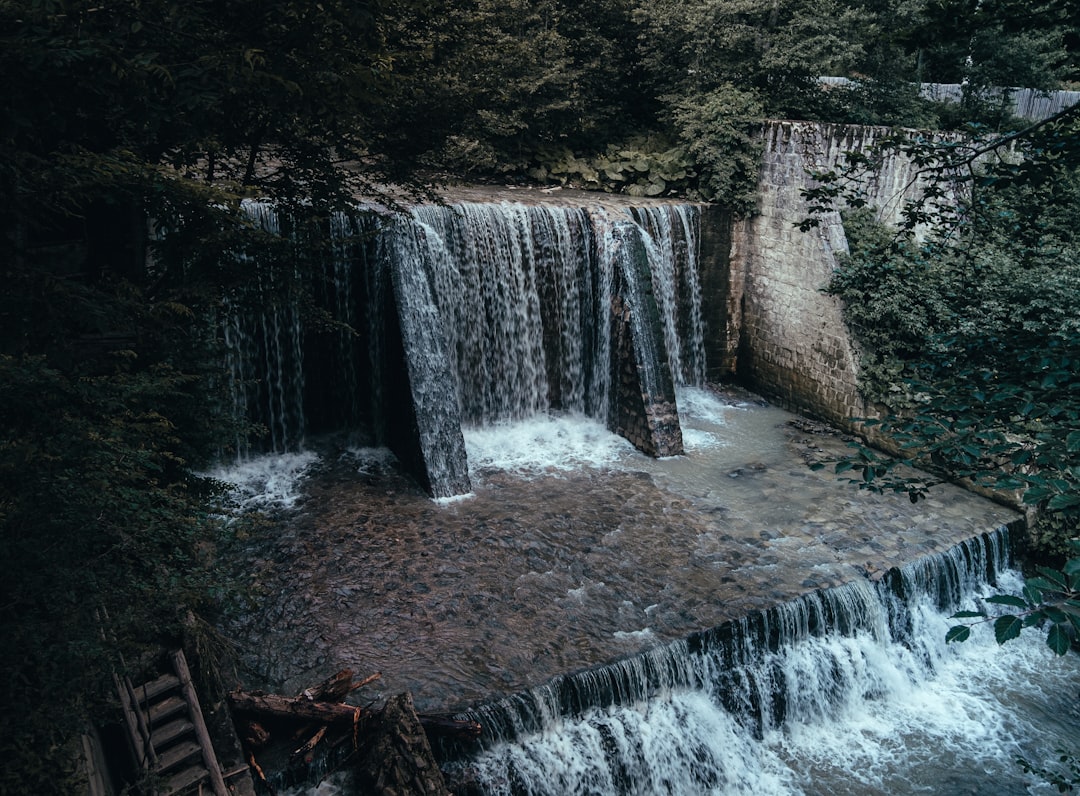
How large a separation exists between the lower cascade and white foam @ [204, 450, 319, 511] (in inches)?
175

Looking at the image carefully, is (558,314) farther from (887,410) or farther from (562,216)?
(887,410)

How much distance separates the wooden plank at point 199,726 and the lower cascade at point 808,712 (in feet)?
5.71

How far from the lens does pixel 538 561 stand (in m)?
8.71

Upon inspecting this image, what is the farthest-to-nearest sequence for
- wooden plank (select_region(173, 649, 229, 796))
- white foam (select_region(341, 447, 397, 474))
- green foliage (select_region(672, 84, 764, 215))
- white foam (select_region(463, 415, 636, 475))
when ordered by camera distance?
1. green foliage (select_region(672, 84, 764, 215))
2. white foam (select_region(463, 415, 636, 475))
3. white foam (select_region(341, 447, 397, 474))
4. wooden plank (select_region(173, 649, 229, 796))

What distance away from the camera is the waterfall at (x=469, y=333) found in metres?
10.2

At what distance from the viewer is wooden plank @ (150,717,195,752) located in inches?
210

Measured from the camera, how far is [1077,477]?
153 inches

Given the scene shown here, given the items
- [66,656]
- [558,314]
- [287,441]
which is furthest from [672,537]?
[66,656]

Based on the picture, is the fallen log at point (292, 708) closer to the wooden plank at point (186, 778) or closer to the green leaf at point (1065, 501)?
the wooden plank at point (186, 778)

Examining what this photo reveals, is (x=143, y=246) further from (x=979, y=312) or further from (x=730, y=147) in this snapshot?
(x=979, y=312)

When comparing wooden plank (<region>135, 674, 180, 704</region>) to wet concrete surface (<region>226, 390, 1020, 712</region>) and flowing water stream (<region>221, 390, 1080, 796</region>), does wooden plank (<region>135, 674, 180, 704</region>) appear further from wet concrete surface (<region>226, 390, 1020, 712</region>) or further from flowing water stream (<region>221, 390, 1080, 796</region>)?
flowing water stream (<region>221, 390, 1080, 796</region>)

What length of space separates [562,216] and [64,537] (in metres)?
9.33

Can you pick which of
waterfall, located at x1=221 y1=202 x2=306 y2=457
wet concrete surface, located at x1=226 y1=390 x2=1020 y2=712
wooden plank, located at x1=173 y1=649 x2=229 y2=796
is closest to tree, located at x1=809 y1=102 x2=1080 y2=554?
wet concrete surface, located at x1=226 y1=390 x2=1020 y2=712

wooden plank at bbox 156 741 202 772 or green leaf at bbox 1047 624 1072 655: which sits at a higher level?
green leaf at bbox 1047 624 1072 655
